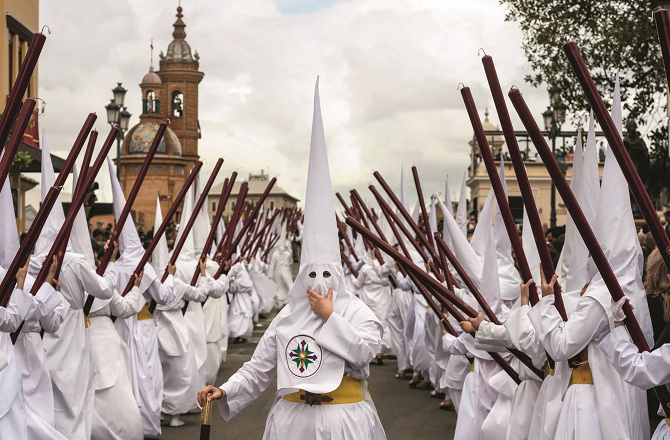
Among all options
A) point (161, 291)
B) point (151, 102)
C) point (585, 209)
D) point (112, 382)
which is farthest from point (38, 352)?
point (151, 102)

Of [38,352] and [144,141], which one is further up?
[144,141]

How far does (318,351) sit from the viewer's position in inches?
241

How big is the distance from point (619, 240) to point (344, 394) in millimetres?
1787

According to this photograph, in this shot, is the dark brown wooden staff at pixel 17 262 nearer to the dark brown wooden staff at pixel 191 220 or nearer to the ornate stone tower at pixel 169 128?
the dark brown wooden staff at pixel 191 220

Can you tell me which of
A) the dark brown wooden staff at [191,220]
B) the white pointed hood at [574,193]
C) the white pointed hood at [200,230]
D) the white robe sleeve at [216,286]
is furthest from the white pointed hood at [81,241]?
the white pointed hood at [200,230]

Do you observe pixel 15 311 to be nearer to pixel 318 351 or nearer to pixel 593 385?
pixel 318 351

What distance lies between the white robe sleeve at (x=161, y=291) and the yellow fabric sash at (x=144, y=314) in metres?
0.14

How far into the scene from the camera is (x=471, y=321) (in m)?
6.62

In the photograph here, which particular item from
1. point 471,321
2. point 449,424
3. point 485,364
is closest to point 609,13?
point 449,424

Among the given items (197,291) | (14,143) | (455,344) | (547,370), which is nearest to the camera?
(14,143)

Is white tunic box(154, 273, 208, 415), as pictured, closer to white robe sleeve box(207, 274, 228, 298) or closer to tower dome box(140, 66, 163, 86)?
white robe sleeve box(207, 274, 228, 298)

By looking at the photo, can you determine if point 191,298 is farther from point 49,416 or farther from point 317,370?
point 317,370

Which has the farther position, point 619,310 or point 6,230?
point 6,230

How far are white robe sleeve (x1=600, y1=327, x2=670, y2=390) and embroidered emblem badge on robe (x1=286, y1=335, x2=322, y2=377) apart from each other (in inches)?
66.1
